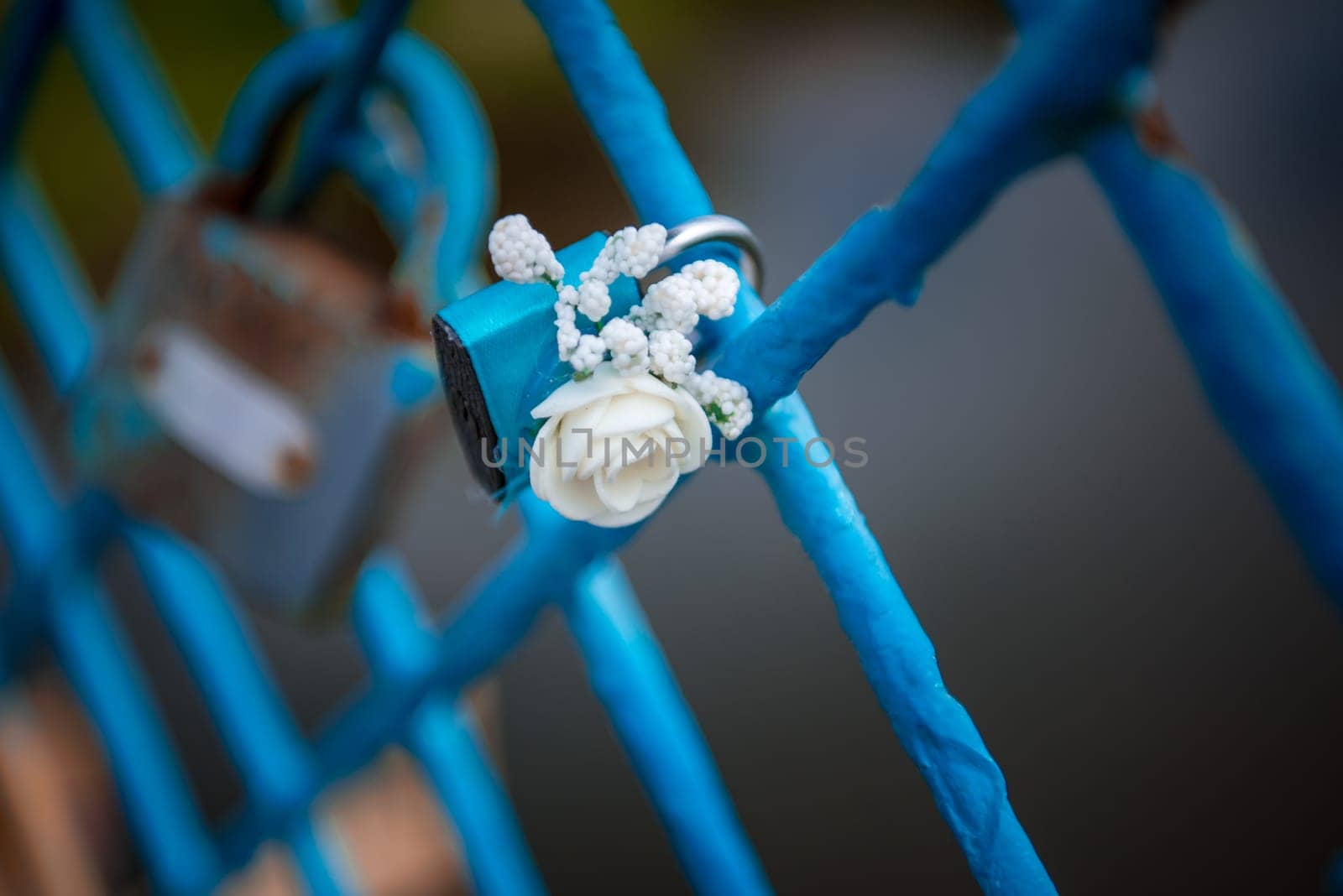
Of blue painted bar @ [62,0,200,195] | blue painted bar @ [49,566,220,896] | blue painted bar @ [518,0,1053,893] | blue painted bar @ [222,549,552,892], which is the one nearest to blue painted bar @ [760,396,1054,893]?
blue painted bar @ [518,0,1053,893]

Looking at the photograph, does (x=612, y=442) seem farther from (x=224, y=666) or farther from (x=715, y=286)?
(x=224, y=666)

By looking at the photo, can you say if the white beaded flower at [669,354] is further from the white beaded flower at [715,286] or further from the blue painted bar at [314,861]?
the blue painted bar at [314,861]

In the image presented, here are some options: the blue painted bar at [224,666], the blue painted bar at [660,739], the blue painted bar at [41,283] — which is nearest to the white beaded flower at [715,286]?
the blue painted bar at [660,739]

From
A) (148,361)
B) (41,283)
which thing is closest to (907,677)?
(148,361)

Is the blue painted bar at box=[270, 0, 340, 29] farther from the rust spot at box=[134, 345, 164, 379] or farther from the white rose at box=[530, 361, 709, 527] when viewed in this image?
the white rose at box=[530, 361, 709, 527]

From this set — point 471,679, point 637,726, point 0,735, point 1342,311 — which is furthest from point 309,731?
point 1342,311
